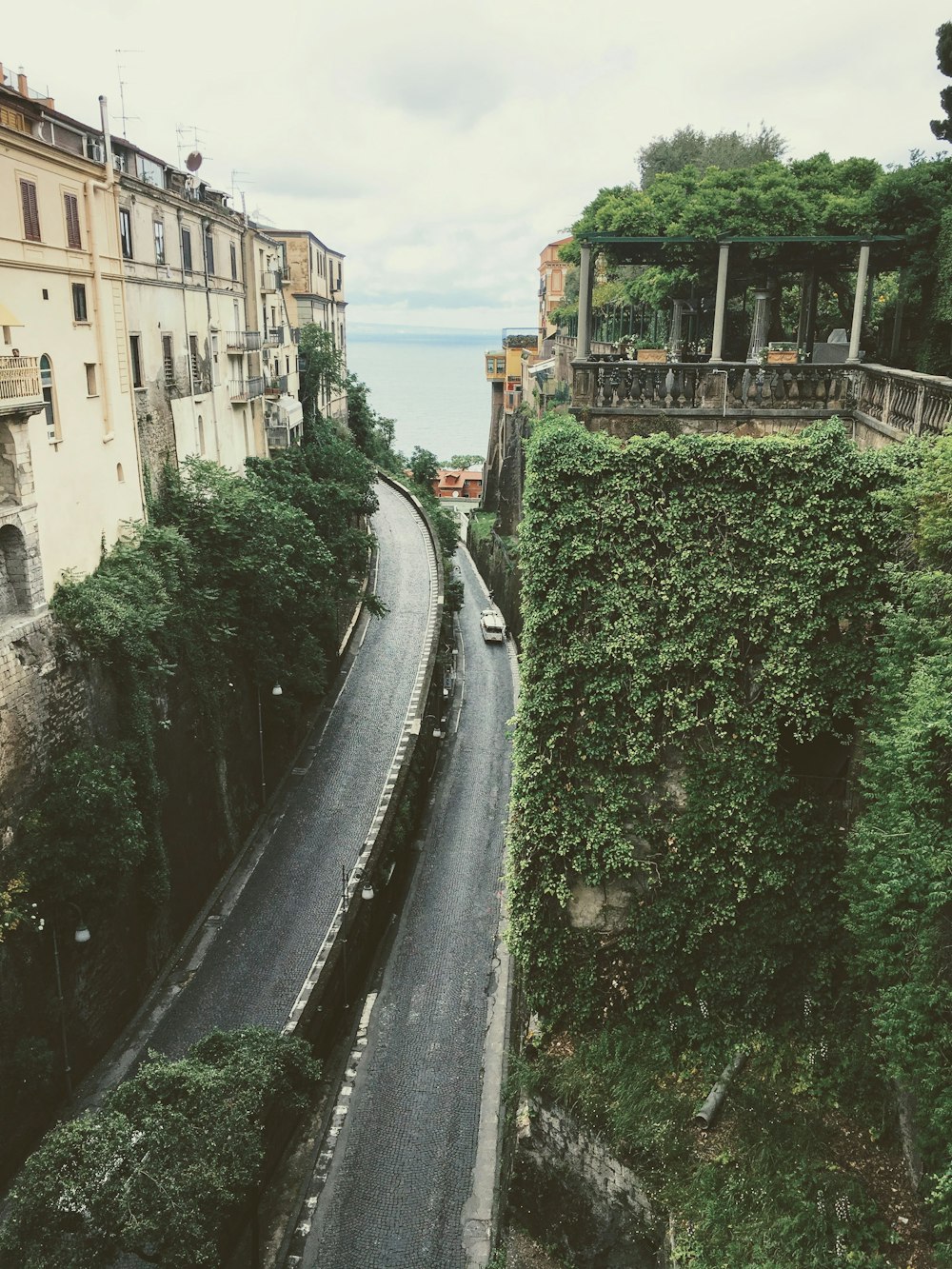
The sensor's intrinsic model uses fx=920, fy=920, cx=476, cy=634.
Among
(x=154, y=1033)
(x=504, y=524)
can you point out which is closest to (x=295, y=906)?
(x=154, y=1033)

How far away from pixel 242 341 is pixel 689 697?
92.3 ft

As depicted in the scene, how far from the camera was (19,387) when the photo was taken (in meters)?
17.2

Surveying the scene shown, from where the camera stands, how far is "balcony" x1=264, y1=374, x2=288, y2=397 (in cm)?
3894

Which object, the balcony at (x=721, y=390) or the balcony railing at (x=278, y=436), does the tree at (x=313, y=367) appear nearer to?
the balcony railing at (x=278, y=436)

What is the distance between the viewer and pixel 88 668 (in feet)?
63.7

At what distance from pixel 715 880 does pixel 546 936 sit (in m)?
2.55

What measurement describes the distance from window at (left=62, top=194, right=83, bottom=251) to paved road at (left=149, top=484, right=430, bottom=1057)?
16071 mm

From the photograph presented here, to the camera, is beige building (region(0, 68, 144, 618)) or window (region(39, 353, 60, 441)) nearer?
beige building (region(0, 68, 144, 618))

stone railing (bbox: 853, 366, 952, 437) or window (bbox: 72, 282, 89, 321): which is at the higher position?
window (bbox: 72, 282, 89, 321)

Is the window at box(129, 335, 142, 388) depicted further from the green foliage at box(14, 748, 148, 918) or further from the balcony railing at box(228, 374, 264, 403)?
the green foliage at box(14, 748, 148, 918)

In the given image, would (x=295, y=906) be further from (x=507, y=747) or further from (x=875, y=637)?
(x=875, y=637)

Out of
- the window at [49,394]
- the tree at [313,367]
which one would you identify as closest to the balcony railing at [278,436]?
the tree at [313,367]

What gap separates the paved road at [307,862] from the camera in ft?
66.9

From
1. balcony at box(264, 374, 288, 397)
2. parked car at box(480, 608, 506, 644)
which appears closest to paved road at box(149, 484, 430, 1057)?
parked car at box(480, 608, 506, 644)
